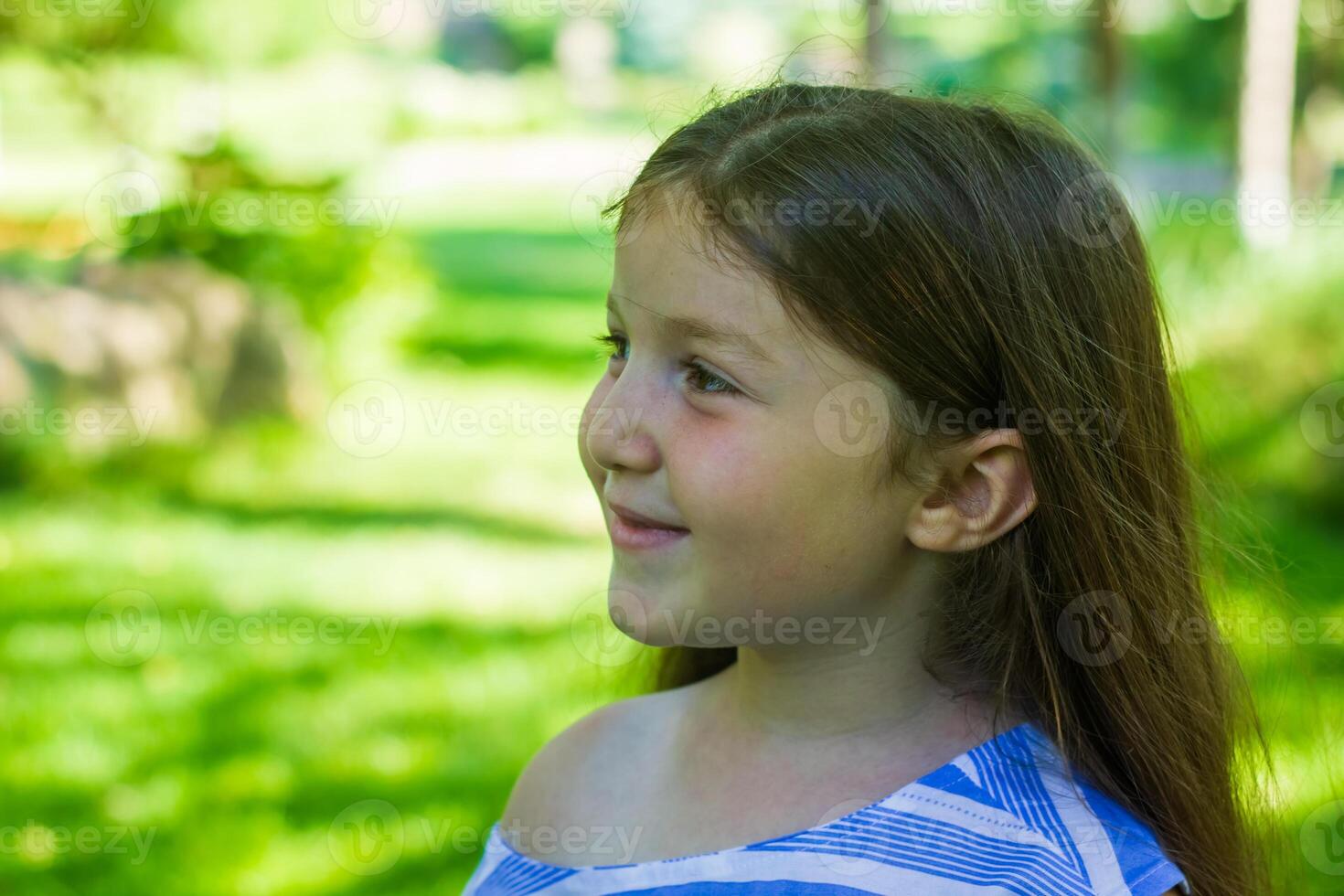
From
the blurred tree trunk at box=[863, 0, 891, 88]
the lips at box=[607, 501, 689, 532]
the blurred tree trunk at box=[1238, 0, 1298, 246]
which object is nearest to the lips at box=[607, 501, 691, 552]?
the lips at box=[607, 501, 689, 532]

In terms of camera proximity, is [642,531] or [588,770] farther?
[588,770]

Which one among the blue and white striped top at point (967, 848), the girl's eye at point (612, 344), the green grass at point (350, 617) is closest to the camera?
the blue and white striped top at point (967, 848)

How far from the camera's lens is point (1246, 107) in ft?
30.3

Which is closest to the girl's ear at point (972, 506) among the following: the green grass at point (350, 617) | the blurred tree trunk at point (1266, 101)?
the green grass at point (350, 617)

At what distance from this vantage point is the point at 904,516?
1.63 metres

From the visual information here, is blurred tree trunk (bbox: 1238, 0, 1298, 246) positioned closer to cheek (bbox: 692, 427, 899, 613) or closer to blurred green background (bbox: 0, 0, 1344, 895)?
blurred green background (bbox: 0, 0, 1344, 895)

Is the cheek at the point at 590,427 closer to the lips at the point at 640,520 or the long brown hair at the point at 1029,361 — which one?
the lips at the point at 640,520

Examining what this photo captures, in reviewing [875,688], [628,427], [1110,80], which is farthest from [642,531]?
[1110,80]

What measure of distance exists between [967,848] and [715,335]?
0.64m

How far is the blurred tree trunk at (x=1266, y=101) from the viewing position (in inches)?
351

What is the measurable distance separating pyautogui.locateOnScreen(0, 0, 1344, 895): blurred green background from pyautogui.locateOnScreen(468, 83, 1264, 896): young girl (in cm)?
33

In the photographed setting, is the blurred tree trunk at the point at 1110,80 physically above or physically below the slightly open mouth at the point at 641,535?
above

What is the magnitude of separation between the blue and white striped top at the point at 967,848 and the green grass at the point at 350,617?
0.55m

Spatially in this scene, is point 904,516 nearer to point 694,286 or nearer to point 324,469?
point 694,286
